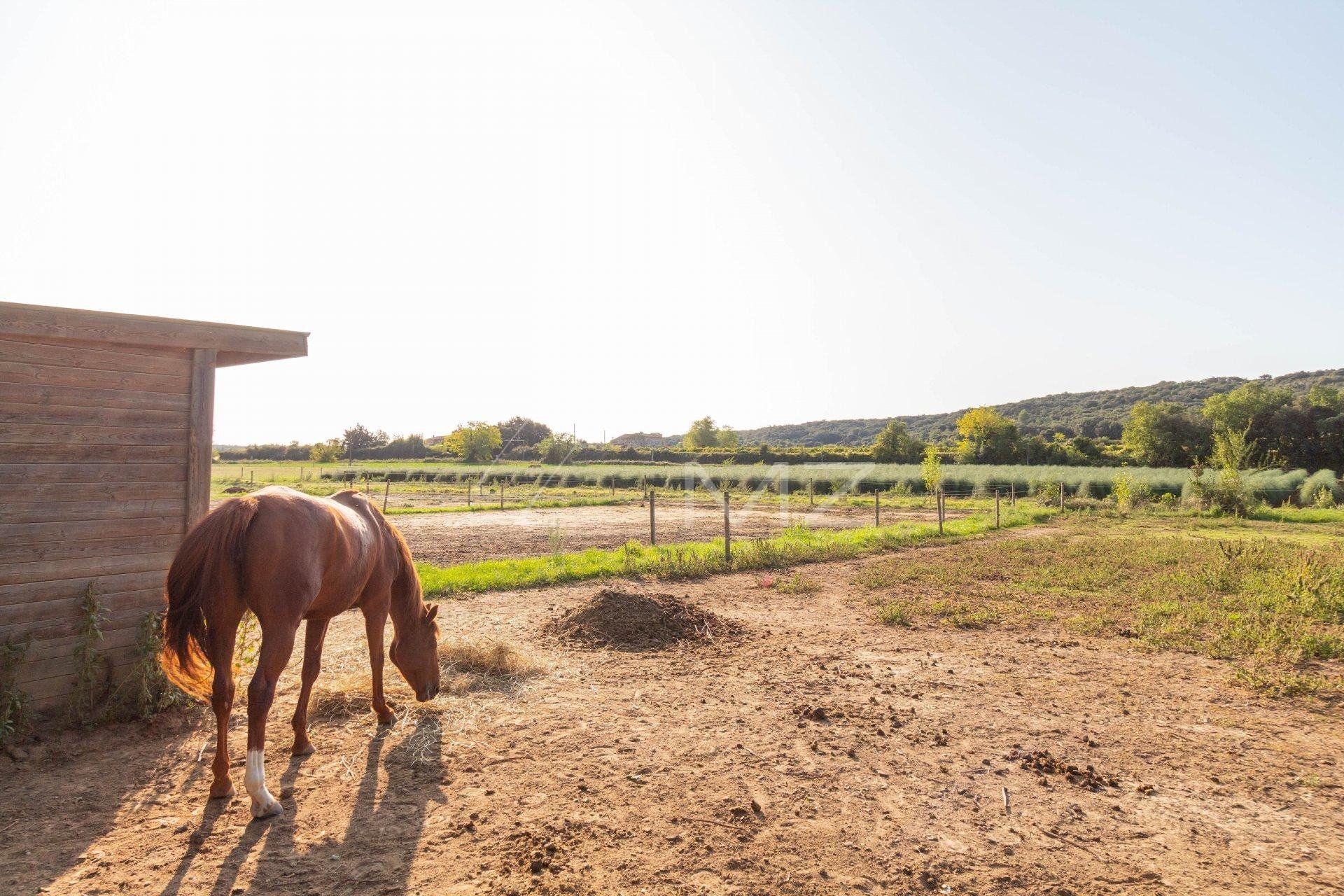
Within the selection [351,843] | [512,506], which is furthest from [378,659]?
[512,506]

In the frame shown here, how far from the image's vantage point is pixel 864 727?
4.88 m

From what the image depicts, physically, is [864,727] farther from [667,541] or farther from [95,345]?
[667,541]

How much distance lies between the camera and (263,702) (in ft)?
11.8

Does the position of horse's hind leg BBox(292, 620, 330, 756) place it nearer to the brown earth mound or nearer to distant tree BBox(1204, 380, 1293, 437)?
the brown earth mound

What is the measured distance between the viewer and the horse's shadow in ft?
9.71

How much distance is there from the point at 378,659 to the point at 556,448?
6022cm

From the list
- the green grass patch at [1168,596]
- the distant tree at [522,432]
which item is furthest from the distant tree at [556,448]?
the green grass patch at [1168,596]

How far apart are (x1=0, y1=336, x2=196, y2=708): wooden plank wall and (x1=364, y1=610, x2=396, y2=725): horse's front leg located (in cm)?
153

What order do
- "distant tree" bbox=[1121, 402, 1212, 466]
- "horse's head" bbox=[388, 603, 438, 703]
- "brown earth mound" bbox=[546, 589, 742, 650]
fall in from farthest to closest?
"distant tree" bbox=[1121, 402, 1212, 466], "brown earth mound" bbox=[546, 589, 742, 650], "horse's head" bbox=[388, 603, 438, 703]

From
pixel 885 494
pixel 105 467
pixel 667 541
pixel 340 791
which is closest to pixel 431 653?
pixel 340 791

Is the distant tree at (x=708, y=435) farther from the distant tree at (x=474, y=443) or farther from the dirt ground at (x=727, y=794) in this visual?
the dirt ground at (x=727, y=794)

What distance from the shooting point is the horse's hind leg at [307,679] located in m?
4.32

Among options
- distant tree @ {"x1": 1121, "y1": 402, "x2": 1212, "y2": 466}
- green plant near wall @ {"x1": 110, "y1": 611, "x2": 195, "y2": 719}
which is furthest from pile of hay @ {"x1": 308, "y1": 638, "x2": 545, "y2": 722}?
distant tree @ {"x1": 1121, "y1": 402, "x2": 1212, "y2": 466}

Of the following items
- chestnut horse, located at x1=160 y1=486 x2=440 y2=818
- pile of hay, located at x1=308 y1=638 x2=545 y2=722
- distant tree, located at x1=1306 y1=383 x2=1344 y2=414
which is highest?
distant tree, located at x1=1306 y1=383 x2=1344 y2=414
